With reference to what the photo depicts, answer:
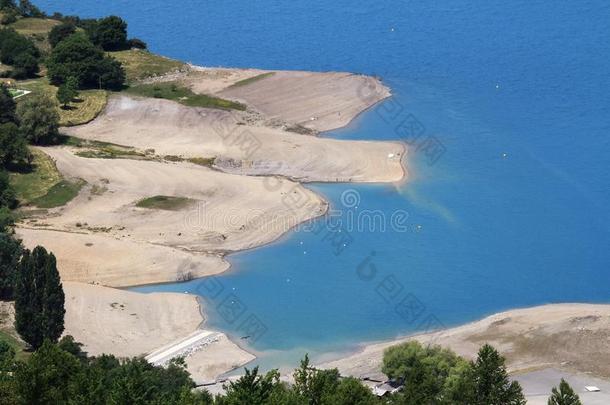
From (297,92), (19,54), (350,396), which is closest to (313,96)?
(297,92)

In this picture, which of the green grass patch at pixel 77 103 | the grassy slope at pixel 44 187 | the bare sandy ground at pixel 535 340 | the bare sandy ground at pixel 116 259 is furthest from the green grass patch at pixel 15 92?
the bare sandy ground at pixel 535 340

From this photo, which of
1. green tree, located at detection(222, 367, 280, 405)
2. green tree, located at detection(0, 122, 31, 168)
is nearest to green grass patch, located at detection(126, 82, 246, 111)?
green tree, located at detection(0, 122, 31, 168)

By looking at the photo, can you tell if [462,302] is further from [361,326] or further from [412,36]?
[412,36]

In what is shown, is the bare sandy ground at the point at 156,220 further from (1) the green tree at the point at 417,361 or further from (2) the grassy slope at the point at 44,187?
(1) the green tree at the point at 417,361

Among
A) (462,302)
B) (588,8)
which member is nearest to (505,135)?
(462,302)

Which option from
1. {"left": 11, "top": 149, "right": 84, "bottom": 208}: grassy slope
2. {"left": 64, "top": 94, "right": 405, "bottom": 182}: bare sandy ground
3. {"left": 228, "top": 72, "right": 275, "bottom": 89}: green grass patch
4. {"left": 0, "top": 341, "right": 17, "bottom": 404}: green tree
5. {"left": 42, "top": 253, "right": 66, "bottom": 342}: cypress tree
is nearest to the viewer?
{"left": 0, "top": 341, "right": 17, "bottom": 404}: green tree

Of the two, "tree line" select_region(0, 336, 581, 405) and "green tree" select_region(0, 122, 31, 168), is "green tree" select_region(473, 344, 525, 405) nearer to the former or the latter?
"tree line" select_region(0, 336, 581, 405)
